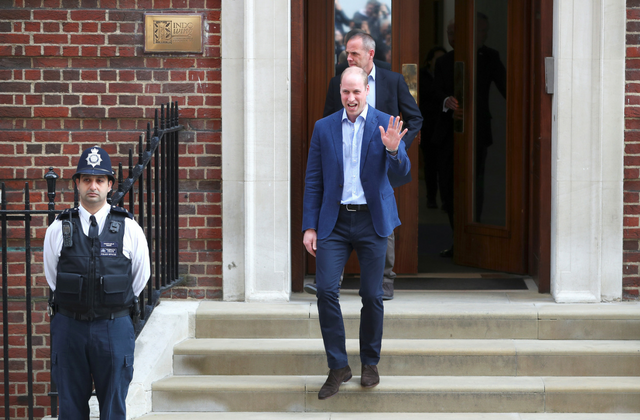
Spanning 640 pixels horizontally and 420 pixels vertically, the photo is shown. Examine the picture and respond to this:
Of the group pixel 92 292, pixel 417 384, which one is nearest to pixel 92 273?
pixel 92 292

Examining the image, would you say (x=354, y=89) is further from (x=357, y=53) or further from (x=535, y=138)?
(x=535, y=138)

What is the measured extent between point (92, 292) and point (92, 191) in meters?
0.47

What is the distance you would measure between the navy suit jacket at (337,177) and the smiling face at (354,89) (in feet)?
0.41

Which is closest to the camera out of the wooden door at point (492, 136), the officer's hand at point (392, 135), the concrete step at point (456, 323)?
the officer's hand at point (392, 135)

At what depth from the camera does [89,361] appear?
11.7 feet

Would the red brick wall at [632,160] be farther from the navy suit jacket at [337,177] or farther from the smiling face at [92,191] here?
the smiling face at [92,191]

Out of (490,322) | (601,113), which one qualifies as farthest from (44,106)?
(601,113)

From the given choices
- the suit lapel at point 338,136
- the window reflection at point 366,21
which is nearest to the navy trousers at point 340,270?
the suit lapel at point 338,136

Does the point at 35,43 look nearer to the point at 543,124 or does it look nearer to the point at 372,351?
the point at 372,351

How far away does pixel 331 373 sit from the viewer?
4.45 meters

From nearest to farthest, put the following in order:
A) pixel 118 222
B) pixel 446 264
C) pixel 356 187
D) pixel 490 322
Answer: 1. pixel 118 222
2. pixel 356 187
3. pixel 490 322
4. pixel 446 264

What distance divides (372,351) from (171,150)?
6.66ft

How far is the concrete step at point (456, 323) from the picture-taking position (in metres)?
5.09

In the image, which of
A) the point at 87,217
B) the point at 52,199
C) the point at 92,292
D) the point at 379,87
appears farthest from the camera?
the point at 379,87
